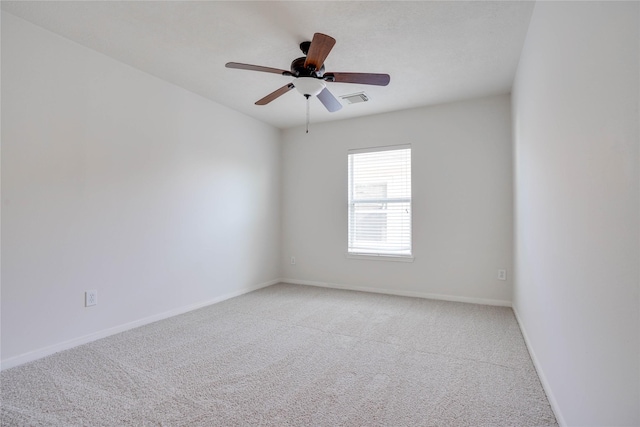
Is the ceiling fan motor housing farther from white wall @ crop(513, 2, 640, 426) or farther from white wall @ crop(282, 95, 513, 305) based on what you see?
white wall @ crop(282, 95, 513, 305)

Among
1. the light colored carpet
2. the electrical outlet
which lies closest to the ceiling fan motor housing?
the light colored carpet

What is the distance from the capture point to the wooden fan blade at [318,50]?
190 cm

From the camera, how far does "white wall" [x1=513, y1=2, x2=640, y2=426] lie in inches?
35.6

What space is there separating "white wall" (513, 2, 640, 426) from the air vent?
187 centimetres

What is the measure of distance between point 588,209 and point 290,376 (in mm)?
1884

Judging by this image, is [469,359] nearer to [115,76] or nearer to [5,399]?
[5,399]

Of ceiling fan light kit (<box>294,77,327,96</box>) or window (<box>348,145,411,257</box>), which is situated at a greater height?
ceiling fan light kit (<box>294,77,327,96</box>)

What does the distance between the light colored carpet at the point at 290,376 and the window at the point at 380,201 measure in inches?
52.4

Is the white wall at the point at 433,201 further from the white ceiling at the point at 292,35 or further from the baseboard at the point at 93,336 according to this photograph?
the baseboard at the point at 93,336

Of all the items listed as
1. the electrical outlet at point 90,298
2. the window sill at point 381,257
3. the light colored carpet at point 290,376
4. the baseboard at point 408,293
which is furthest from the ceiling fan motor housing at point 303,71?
the baseboard at point 408,293

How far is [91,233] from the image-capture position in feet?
8.86

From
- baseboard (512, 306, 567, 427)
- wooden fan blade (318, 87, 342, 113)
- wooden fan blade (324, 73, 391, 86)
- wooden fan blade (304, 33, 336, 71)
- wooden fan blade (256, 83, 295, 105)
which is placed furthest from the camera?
wooden fan blade (318, 87, 342, 113)

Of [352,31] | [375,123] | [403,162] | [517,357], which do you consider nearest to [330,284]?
[403,162]

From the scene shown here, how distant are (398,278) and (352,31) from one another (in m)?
3.08
